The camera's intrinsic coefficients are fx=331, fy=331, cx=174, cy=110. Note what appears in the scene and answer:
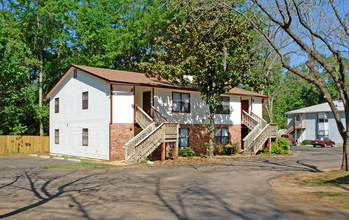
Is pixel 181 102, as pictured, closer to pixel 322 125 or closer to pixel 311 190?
pixel 311 190

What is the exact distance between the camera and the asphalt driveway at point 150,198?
808cm

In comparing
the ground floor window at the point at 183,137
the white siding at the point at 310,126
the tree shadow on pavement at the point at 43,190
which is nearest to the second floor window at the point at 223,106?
the ground floor window at the point at 183,137

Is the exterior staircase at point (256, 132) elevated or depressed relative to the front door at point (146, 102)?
depressed

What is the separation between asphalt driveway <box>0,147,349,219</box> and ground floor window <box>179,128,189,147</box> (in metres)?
11.0

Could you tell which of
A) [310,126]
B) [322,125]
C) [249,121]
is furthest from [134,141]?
[310,126]

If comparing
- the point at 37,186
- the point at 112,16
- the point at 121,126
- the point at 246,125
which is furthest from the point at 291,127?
the point at 37,186

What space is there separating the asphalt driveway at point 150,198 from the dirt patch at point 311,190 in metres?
0.48

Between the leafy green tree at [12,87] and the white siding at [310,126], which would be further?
the white siding at [310,126]

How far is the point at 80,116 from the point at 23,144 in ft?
34.9

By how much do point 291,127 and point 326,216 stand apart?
178ft

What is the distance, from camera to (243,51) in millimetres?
23328

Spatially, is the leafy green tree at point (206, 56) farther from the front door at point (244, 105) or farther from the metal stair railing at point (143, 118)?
the front door at point (244, 105)

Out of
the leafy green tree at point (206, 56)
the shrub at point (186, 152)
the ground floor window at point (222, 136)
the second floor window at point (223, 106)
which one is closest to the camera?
the leafy green tree at point (206, 56)

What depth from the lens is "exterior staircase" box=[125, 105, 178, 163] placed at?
20500 millimetres
